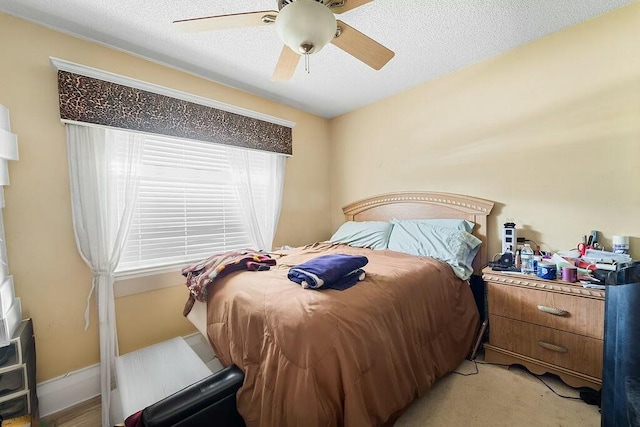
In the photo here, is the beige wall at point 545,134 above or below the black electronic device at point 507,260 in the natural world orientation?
above

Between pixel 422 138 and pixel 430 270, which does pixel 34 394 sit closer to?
pixel 430 270

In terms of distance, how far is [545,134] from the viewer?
Result: 200cm

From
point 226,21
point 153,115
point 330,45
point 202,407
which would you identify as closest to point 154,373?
point 202,407

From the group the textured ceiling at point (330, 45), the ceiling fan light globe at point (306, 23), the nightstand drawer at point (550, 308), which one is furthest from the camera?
the textured ceiling at point (330, 45)

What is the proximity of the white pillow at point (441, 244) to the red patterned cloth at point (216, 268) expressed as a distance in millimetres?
1214

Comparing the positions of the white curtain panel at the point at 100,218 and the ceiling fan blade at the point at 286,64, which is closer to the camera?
the ceiling fan blade at the point at 286,64

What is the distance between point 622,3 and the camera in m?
1.67

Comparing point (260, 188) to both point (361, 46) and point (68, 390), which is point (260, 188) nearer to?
point (361, 46)

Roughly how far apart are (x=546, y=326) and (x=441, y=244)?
803mm

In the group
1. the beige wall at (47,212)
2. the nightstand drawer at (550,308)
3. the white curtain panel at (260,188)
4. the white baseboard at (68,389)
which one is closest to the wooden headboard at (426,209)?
the nightstand drawer at (550,308)

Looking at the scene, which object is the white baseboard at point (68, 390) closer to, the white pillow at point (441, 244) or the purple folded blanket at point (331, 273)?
the purple folded blanket at point (331, 273)

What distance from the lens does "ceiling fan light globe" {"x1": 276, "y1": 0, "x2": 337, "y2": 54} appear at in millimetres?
1130

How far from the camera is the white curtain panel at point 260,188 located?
2617 mm

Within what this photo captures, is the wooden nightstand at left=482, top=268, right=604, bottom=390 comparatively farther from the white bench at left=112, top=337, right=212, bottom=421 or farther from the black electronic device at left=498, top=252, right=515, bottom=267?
the white bench at left=112, top=337, right=212, bottom=421
